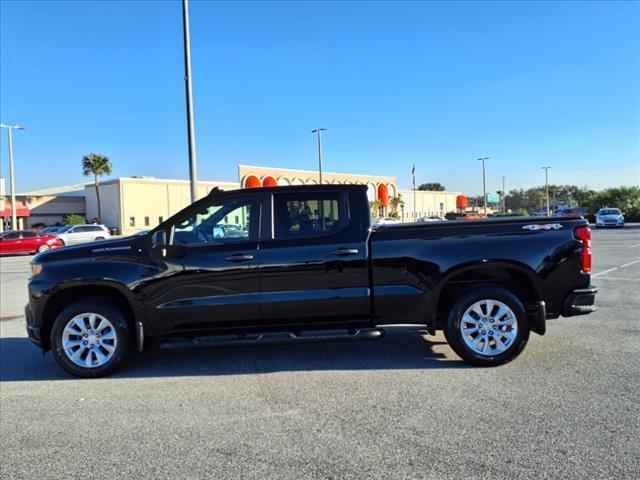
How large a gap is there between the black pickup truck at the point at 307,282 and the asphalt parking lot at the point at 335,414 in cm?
42

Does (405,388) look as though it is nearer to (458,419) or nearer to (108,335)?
(458,419)

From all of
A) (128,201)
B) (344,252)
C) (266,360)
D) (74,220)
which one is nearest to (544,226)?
(344,252)

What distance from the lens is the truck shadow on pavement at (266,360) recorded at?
18.0ft

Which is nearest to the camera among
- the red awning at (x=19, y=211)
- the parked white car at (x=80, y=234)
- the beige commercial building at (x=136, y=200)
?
the parked white car at (x=80, y=234)

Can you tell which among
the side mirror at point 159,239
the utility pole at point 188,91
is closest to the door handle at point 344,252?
the side mirror at point 159,239

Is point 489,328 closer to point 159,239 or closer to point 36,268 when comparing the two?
point 159,239

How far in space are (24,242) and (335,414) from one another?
29547 millimetres

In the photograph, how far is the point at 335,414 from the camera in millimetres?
4168

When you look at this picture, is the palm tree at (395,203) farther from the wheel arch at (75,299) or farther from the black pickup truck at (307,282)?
the wheel arch at (75,299)

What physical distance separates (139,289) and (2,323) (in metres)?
4.77

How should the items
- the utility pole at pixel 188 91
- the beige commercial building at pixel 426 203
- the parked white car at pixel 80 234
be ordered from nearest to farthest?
the utility pole at pixel 188 91 < the parked white car at pixel 80 234 < the beige commercial building at pixel 426 203

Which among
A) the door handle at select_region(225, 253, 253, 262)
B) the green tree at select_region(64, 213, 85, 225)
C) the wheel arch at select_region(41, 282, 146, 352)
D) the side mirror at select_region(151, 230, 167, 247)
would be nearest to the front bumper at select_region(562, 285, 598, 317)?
the door handle at select_region(225, 253, 253, 262)

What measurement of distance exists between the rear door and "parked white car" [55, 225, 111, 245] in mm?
29505

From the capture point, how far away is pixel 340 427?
3.91 metres
